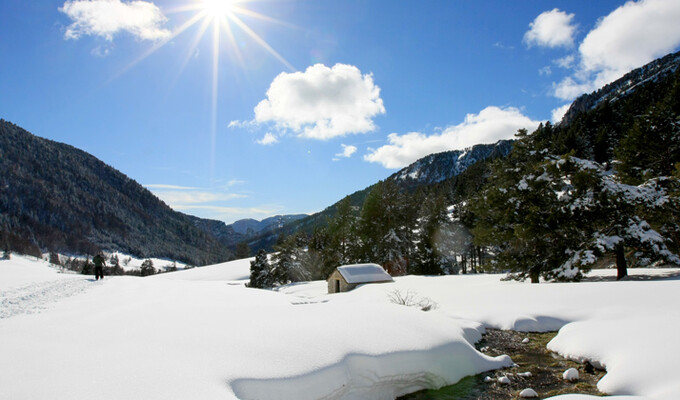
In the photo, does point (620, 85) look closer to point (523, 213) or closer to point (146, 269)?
point (523, 213)

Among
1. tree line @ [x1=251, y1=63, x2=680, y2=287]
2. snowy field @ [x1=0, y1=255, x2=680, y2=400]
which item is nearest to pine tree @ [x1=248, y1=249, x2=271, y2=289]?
tree line @ [x1=251, y1=63, x2=680, y2=287]

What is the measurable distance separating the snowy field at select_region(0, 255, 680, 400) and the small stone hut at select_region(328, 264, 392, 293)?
19.3 meters

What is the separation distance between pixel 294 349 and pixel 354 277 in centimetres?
2643

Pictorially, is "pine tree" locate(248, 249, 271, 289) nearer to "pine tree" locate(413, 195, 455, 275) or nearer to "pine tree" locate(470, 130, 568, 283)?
"pine tree" locate(413, 195, 455, 275)

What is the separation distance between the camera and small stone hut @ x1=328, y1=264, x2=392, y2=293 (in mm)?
33125

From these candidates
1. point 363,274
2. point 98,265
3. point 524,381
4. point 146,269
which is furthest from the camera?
point 146,269

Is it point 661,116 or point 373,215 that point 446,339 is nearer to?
point 661,116

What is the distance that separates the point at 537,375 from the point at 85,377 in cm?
1060

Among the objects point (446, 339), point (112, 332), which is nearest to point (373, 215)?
point (446, 339)

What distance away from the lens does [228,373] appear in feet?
20.2

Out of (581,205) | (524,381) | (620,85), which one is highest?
(620,85)

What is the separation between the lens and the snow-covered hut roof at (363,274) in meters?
33.4

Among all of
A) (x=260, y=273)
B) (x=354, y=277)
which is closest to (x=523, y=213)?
(x=354, y=277)

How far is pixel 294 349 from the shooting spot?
762 centimetres
